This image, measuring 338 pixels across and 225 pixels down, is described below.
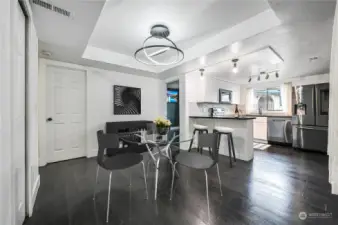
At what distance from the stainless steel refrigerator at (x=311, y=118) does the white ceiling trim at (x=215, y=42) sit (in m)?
3.49

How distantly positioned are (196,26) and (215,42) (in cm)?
47

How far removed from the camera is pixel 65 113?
3.45 m

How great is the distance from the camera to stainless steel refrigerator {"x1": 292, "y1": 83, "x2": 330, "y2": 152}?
3988 millimetres

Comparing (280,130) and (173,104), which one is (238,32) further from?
(280,130)

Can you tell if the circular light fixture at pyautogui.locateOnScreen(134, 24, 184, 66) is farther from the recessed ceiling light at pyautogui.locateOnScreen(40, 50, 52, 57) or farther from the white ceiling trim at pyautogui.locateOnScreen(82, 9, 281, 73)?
the recessed ceiling light at pyautogui.locateOnScreen(40, 50, 52, 57)

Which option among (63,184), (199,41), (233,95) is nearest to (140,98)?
(199,41)

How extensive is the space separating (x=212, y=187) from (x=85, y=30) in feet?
9.31

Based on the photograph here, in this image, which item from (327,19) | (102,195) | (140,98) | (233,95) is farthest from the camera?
(233,95)

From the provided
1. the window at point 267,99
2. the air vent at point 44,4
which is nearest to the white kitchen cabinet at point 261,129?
the window at point 267,99

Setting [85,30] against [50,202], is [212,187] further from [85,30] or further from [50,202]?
[85,30]

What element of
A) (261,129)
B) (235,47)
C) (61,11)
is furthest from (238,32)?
(261,129)

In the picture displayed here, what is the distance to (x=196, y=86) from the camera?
15.2 ft

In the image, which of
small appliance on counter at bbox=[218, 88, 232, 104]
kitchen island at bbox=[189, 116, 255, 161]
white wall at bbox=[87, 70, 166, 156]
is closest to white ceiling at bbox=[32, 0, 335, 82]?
white wall at bbox=[87, 70, 166, 156]

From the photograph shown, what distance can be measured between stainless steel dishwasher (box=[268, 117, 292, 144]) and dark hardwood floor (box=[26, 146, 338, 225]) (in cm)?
214
